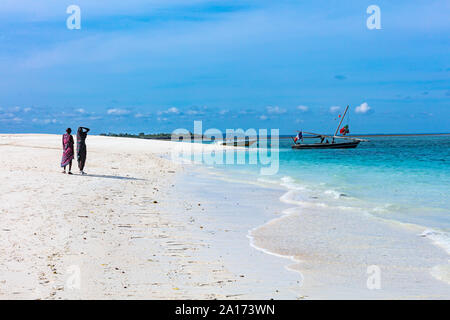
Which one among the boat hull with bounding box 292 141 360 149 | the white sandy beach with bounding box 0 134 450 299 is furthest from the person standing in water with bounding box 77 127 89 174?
the boat hull with bounding box 292 141 360 149

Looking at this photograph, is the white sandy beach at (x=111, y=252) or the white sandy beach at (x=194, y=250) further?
the white sandy beach at (x=194, y=250)

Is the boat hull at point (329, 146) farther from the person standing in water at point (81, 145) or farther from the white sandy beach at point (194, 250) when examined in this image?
the white sandy beach at point (194, 250)

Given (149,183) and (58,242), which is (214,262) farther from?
(149,183)

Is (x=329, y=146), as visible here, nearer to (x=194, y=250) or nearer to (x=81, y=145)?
(x=81, y=145)

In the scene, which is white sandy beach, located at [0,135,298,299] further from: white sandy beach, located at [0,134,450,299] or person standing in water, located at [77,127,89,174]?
person standing in water, located at [77,127,89,174]

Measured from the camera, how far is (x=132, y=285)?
17.9 ft

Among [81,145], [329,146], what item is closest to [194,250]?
[81,145]

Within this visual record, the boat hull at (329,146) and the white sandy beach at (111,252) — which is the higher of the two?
the boat hull at (329,146)

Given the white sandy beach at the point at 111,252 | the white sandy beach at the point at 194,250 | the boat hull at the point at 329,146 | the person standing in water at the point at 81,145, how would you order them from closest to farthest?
1. the white sandy beach at the point at 111,252
2. the white sandy beach at the point at 194,250
3. the person standing in water at the point at 81,145
4. the boat hull at the point at 329,146

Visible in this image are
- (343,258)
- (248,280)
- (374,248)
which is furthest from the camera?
(374,248)

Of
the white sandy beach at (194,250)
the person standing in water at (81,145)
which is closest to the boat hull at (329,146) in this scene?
the person standing in water at (81,145)
